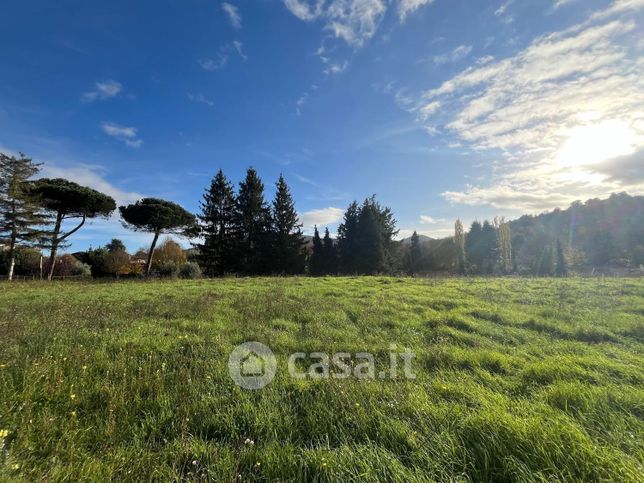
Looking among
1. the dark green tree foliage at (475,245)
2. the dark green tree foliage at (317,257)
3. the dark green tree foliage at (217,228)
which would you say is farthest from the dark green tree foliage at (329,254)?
the dark green tree foliage at (475,245)

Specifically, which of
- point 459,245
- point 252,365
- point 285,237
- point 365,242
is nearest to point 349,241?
point 365,242

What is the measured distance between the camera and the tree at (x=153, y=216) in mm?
28359

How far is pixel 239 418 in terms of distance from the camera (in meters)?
3.04

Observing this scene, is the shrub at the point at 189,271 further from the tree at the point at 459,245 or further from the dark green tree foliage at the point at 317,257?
the tree at the point at 459,245

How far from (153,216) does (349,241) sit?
2325cm

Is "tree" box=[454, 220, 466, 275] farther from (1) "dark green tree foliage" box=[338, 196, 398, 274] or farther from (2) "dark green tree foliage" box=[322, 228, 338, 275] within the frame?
(2) "dark green tree foliage" box=[322, 228, 338, 275]

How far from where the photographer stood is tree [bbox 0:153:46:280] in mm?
21594

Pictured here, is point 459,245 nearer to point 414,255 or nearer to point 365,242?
point 414,255

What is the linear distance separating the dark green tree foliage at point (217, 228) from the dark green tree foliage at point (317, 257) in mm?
13608

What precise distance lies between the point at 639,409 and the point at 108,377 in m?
6.16

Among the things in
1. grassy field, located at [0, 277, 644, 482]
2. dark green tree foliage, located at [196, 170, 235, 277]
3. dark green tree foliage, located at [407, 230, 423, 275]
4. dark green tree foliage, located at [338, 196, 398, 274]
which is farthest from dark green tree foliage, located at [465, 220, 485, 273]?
grassy field, located at [0, 277, 644, 482]

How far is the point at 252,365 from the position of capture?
168 inches

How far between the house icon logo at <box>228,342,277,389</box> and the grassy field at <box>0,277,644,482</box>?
155mm

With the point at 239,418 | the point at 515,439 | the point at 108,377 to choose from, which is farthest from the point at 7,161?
the point at 515,439
